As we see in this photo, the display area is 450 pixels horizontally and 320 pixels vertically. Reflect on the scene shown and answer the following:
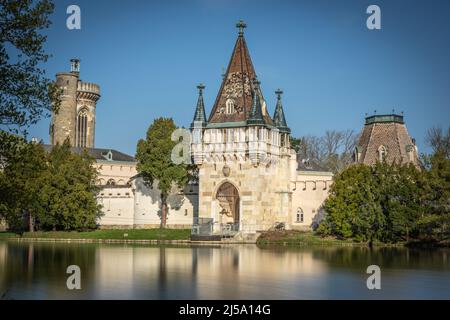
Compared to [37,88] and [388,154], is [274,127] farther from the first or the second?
[37,88]

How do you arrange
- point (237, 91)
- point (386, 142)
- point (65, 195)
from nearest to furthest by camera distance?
point (237, 91), point (65, 195), point (386, 142)

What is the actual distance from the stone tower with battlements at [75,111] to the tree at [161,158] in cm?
3666

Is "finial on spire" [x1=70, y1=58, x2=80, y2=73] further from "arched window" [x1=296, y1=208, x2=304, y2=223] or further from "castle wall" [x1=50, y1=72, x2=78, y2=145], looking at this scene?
"arched window" [x1=296, y1=208, x2=304, y2=223]

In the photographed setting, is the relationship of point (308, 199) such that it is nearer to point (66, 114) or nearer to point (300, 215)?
point (300, 215)

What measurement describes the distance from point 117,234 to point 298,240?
653 inches

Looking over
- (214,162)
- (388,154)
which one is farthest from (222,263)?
(388,154)

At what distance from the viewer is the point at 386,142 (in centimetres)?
7062

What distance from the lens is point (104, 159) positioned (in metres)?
94.8

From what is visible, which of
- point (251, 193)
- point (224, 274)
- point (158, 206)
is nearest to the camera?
point (224, 274)

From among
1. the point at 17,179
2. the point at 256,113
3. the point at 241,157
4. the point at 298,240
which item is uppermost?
the point at 256,113

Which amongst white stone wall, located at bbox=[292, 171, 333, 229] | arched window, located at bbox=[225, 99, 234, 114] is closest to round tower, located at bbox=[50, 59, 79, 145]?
arched window, located at bbox=[225, 99, 234, 114]

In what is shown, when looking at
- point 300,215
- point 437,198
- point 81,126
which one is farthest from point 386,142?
point 81,126

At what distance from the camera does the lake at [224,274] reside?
26.6m

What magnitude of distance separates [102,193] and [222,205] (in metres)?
15.4
